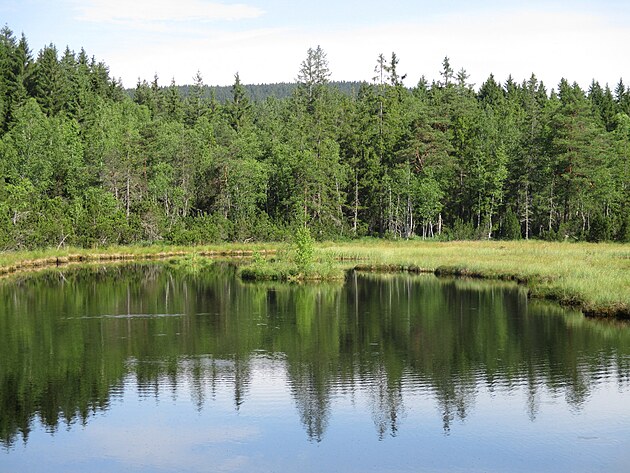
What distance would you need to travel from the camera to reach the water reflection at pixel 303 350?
24109mm

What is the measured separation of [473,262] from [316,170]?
3871cm

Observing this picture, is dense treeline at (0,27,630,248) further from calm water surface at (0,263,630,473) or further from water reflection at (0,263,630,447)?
calm water surface at (0,263,630,473)

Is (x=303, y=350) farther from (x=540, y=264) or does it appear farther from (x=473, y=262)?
(x=473, y=262)

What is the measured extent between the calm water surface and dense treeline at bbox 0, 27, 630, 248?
41817 millimetres

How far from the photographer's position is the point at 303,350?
3141 centimetres

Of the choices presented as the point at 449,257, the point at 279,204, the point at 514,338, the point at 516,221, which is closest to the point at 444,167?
the point at 516,221

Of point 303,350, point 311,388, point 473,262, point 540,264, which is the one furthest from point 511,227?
point 311,388

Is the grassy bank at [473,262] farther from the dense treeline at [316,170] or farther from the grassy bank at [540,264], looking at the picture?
the dense treeline at [316,170]

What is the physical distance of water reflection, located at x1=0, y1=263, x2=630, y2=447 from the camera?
24.1 meters

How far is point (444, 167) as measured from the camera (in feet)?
327

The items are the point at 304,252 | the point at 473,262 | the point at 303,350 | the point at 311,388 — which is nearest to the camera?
the point at 311,388

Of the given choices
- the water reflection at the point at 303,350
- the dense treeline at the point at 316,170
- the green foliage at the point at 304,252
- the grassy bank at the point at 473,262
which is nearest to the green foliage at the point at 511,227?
the dense treeline at the point at 316,170

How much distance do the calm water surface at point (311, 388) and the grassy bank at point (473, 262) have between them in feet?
8.79

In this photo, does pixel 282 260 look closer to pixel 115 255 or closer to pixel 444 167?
pixel 115 255
